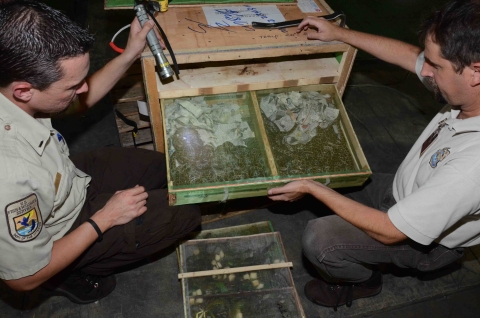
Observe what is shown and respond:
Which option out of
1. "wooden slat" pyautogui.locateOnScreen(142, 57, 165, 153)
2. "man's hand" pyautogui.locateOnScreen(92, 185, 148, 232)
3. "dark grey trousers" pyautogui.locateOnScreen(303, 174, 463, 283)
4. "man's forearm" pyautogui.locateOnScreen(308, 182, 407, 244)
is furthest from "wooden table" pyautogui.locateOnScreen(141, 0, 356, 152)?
"dark grey trousers" pyautogui.locateOnScreen(303, 174, 463, 283)

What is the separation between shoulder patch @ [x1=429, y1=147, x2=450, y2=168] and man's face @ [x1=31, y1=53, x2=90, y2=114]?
1474 millimetres

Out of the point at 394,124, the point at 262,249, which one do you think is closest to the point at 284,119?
the point at 262,249

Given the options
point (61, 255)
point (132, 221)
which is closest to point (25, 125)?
point (61, 255)

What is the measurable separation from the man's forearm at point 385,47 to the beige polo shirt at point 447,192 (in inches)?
19.1

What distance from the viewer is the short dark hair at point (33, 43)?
1.24 metres

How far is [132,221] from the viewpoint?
1.75 metres

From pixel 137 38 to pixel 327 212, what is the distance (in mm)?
1710

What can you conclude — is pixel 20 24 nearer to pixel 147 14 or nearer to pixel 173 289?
pixel 147 14

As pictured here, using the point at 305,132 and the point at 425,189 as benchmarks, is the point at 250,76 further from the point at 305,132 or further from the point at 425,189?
the point at 425,189

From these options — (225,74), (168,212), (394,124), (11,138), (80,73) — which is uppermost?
(80,73)

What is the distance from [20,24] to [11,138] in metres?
0.39

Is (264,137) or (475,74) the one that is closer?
(475,74)

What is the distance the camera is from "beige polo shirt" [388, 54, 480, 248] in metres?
1.37

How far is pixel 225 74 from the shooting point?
2141 millimetres
